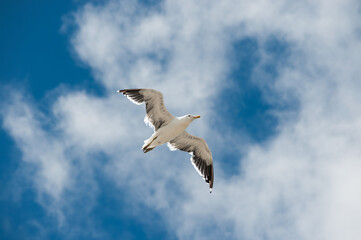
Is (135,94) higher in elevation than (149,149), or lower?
higher

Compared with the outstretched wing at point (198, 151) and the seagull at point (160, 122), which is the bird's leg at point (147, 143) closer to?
the seagull at point (160, 122)

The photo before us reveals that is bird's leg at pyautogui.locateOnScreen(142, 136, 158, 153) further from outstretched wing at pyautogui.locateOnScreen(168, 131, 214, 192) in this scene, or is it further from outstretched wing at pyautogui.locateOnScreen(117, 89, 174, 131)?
outstretched wing at pyautogui.locateOnScreen(168, 131, 214, 192)

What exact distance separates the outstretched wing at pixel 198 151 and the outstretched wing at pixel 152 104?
4.45 ft

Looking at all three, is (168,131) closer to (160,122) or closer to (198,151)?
(160,122)

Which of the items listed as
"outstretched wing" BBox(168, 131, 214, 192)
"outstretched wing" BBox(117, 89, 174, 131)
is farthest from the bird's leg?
"outstretched wing" BBox(168, 131, 214, 192)

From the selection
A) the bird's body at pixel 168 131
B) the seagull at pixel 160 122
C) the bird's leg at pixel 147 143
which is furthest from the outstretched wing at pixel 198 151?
the bird's leg at pixel 147 143

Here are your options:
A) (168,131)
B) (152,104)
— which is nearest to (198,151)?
(168,131)

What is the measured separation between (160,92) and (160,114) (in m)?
1.01

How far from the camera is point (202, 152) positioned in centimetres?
1875

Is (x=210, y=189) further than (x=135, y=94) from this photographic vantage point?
Yes

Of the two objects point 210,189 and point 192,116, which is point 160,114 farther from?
point 210,189

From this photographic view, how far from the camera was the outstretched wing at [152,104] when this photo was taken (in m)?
16.8

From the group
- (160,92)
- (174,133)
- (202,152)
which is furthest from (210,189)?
(160,92)

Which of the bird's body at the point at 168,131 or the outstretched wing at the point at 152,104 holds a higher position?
the outstretched wing at the point at 152,104
